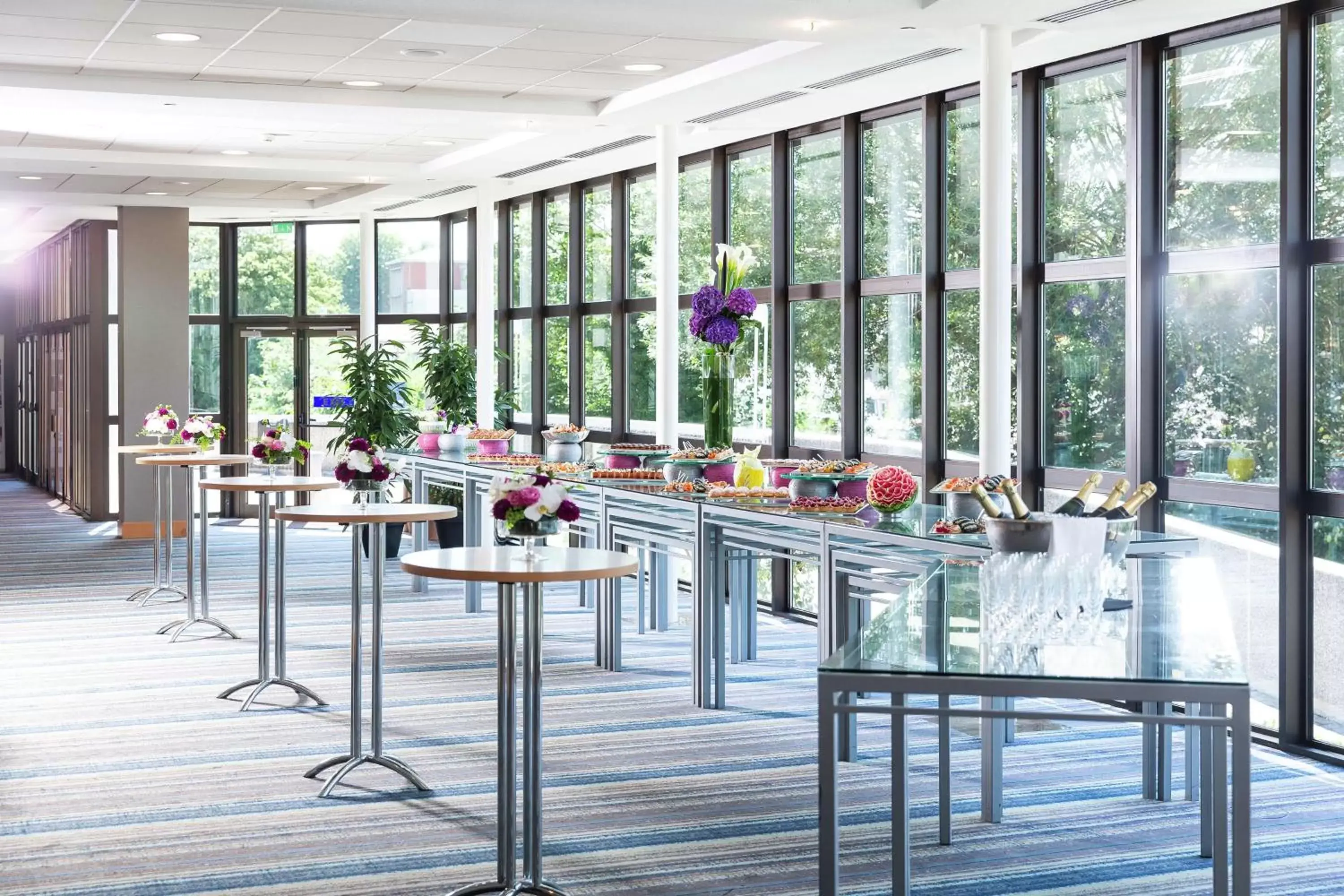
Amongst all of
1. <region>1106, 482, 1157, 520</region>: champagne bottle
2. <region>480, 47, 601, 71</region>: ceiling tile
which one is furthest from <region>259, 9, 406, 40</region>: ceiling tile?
<region>1106, 482, 1157, 520</region>: champagne bottle

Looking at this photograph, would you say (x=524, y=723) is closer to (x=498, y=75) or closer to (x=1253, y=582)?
(x=1253, y=582)

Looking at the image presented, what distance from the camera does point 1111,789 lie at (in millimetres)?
5473

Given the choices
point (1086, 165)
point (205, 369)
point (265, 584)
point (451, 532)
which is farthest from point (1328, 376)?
point (205, 369)

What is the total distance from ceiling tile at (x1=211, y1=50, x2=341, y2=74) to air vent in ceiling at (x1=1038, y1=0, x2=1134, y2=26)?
12.3 ft

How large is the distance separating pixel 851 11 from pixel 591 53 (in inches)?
74.1

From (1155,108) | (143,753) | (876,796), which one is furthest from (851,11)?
(143,753)

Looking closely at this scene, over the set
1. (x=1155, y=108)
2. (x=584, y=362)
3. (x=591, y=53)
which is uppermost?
(x=591, y=53)

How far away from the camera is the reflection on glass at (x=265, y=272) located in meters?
15.6

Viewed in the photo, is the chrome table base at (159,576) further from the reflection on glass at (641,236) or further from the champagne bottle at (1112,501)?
the champagne bottle at (1112,501)

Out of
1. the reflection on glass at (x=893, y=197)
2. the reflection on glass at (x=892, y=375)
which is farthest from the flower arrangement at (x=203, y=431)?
the reflection on glass at (x=893, y=197)

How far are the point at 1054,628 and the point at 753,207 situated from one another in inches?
271

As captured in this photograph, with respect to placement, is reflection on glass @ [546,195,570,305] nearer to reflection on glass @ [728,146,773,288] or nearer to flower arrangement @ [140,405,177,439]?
reflection on glass @ [728,146,773,288]

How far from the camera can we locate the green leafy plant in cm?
1329

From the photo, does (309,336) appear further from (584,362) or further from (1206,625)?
(1206,625)
